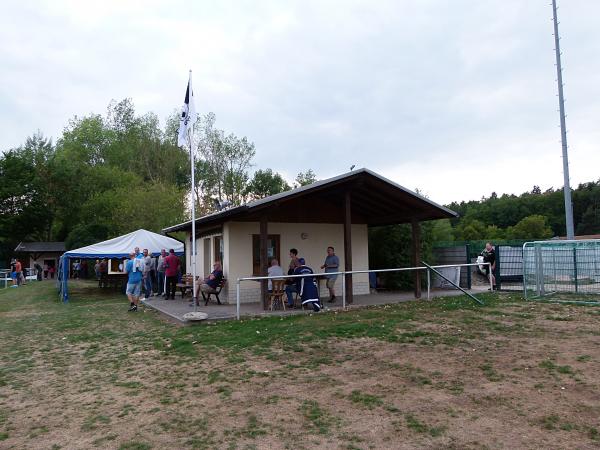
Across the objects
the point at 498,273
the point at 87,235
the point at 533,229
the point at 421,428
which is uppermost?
the point at 533,229

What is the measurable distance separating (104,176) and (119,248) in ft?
91.9

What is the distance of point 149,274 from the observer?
57.0ft

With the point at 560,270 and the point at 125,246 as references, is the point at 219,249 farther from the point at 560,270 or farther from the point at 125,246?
the point at 560,270

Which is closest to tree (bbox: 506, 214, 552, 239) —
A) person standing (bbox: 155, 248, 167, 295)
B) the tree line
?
the tree line

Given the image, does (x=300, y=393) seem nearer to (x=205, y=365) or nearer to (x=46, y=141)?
(x=205, y=365)

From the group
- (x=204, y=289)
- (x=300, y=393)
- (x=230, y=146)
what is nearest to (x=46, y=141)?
(x=230, y=146)

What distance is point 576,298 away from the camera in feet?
41.1

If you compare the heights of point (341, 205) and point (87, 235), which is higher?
point (87, 235)

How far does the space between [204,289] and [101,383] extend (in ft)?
22.4

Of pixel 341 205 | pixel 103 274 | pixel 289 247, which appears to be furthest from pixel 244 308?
pixel 103 274

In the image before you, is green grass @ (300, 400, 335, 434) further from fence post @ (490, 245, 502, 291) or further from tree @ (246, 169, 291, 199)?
tree @ (246, 169, 291, 199)

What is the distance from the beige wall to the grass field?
423 cm

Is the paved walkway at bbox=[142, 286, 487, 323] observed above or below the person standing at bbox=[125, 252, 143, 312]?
below

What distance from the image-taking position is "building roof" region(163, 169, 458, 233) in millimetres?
11969
